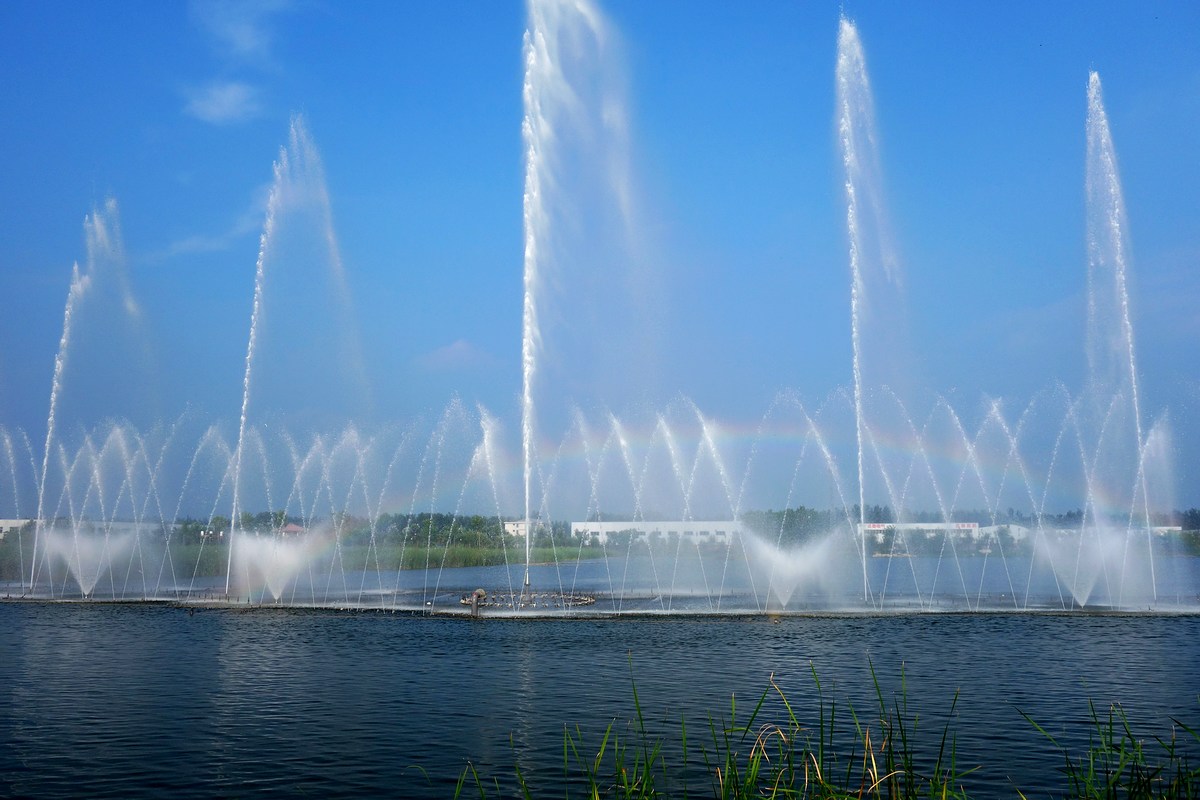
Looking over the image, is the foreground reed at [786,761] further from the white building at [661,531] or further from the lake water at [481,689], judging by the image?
the white building at [661,531]

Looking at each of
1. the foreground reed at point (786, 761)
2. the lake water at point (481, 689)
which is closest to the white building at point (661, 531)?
the lake water at point (481, 689)

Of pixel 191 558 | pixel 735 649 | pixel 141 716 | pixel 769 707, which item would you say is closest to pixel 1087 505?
pixel 735 649

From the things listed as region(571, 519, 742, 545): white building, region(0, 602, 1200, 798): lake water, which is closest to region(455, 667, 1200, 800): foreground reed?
region(0, 602, 1200, 798): lake water

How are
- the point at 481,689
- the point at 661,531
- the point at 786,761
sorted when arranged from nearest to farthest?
the point at 786,761
the point at 481,689
the point at 661,531

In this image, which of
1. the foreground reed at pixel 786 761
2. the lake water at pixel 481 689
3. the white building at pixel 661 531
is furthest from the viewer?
the white building at pixel 661 531

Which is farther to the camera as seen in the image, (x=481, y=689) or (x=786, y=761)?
(x=481, y=689)

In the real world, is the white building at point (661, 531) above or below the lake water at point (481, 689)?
above

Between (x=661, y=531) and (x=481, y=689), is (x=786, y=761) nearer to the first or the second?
(x=481, y=689)

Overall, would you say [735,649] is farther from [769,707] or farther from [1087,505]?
[1087,505]

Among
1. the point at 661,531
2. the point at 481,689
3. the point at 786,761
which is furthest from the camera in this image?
the point at 661,531

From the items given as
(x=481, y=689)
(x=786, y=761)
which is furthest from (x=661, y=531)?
(x=786, y=761)

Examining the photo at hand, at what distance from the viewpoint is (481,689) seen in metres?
23.0

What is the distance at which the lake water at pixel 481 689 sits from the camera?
52.3 feet

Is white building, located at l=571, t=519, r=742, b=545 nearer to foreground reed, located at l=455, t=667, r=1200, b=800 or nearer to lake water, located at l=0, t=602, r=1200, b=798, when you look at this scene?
lake water, located at l=0, t=602, r=1200, b=798
